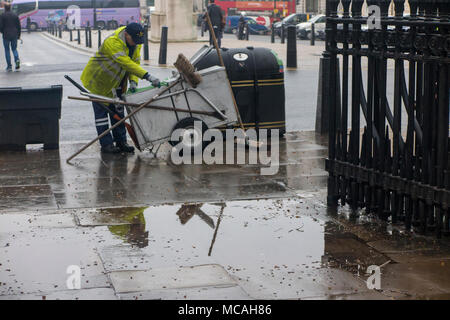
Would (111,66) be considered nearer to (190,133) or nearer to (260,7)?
(190,133)

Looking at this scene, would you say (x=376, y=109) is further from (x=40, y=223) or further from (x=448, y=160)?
(x=40, y=223)

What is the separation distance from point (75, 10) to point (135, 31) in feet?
192

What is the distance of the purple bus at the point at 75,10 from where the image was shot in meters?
67.4

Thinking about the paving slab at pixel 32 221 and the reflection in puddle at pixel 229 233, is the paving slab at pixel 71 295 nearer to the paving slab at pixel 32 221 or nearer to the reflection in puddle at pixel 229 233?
the reflection in puddle at pixel 229 233

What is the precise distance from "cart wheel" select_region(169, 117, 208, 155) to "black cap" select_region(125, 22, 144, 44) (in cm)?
120

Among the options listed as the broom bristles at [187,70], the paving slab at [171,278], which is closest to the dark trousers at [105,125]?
the broom bristles at [187,70]

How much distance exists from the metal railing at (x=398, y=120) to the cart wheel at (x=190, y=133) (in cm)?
287

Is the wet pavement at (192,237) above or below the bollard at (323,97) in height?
below

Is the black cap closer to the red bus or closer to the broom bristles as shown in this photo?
the broom bristles

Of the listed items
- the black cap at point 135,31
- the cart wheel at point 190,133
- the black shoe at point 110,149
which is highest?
the black cap at point 135,31

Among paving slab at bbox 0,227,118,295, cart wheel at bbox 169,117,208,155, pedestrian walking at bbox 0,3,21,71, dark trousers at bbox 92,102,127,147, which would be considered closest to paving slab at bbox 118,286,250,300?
paving slab at bbox 0,227,118,295

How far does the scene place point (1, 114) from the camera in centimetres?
1074

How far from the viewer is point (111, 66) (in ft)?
34.5
